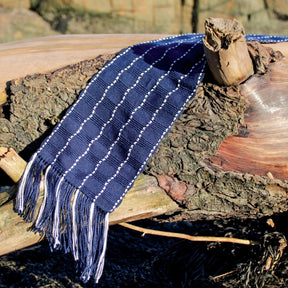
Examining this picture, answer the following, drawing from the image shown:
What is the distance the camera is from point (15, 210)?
169 centimetres

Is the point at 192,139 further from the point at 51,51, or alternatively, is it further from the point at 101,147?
the point at 51,51

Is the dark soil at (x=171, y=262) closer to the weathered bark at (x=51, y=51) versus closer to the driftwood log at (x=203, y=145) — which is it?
the driftwood log at (x=203, y=145)

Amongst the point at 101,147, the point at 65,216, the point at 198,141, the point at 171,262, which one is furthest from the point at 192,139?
the point at 171,262

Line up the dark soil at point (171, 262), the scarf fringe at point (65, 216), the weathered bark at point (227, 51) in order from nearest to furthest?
1. the weathered bark at point (227, 51)
2. the scarf fringe at point (65, 216)
3. the dark soil at point (171, 262)

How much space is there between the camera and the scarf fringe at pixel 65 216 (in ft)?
5.35

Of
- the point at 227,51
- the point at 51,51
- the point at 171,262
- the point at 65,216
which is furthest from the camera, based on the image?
the point at 171,262

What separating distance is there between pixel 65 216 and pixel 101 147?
0.30 meters

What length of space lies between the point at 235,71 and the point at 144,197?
60 centimetres

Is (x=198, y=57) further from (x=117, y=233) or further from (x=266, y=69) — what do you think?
(x=117, y=233)

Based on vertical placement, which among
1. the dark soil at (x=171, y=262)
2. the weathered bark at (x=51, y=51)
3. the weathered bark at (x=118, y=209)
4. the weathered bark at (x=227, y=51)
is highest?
the weathered bark at (x=227, y=51)

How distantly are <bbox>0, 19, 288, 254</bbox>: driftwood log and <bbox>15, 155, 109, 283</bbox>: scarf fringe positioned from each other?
74 mm

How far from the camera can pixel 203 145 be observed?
66.7 inches

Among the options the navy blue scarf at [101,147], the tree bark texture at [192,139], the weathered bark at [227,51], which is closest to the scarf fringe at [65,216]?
the navy blue scarf at [101,147]

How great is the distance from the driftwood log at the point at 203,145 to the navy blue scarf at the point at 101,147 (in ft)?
0.23
